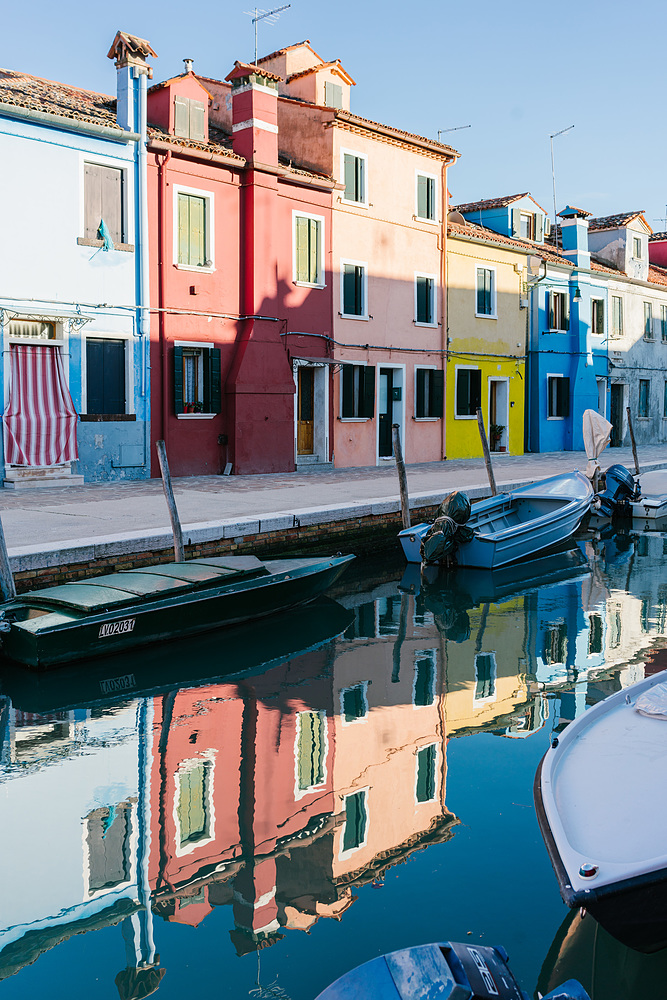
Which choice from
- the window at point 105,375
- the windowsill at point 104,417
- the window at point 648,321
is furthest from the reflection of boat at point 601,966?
the window at point 648,321

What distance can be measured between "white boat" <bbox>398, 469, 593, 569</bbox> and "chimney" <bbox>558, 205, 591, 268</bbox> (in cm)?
1676

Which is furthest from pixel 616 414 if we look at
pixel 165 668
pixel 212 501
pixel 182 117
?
→ pixel 165 668

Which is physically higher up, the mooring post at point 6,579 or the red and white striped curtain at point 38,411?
the red and white striped curtain at point 38,411

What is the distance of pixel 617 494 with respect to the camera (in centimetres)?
1859

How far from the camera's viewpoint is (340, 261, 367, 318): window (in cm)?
2172

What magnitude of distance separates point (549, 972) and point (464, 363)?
22550mm

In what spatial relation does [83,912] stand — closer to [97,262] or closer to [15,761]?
[15,761]

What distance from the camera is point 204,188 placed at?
60.3 ft

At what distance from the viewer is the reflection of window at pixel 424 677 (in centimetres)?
764

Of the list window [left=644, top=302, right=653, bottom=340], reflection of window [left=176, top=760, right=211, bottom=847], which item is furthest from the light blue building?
window [left=644, top=302, right=653, bottom=340]

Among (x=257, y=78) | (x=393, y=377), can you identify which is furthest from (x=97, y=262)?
(x=393, y=377)

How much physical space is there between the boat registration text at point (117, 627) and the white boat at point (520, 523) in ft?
17.9

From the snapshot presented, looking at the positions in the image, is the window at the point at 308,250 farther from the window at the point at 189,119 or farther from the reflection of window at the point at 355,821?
the reflection of window at the point at 355,821

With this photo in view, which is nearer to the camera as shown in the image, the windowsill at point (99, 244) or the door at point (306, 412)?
the windowsill at point (99, 244)
